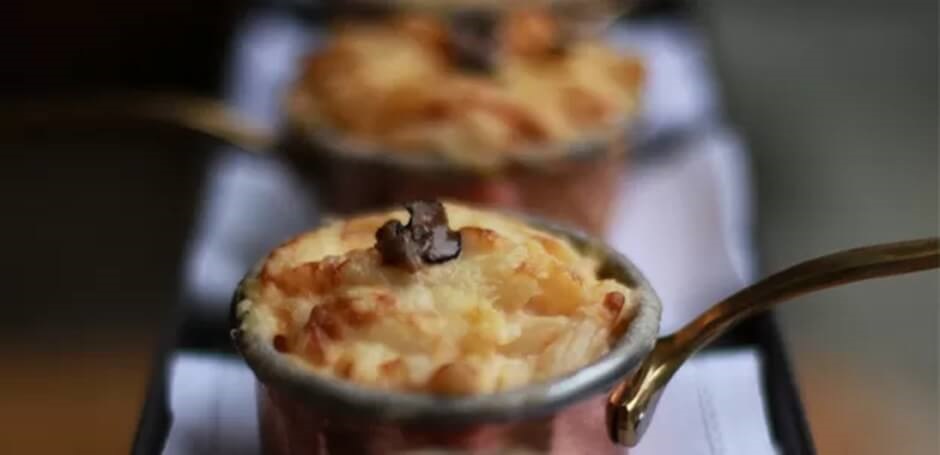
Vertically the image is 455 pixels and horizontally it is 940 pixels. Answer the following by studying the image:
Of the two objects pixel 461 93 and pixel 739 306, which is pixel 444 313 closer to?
pixel 739 306

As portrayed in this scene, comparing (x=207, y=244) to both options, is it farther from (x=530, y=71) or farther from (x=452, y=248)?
(x=452, y=248)

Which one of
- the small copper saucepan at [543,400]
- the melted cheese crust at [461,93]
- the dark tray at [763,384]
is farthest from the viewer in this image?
the melted cheese crust at [461,93]

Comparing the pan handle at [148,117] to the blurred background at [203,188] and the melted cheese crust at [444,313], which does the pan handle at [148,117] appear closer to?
the blurred background at [203,188]

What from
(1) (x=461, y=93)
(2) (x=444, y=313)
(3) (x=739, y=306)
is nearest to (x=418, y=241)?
(2) (x=444, y=313)

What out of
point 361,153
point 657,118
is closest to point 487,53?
point 361,153

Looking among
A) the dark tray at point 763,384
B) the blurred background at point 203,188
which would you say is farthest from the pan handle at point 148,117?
the dark tray at point 763,384

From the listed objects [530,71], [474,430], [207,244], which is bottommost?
[474,430]

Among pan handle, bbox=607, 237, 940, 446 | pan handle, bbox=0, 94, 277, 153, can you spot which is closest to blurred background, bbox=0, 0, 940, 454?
pan handle, bbox=0, 94, 277, 153
